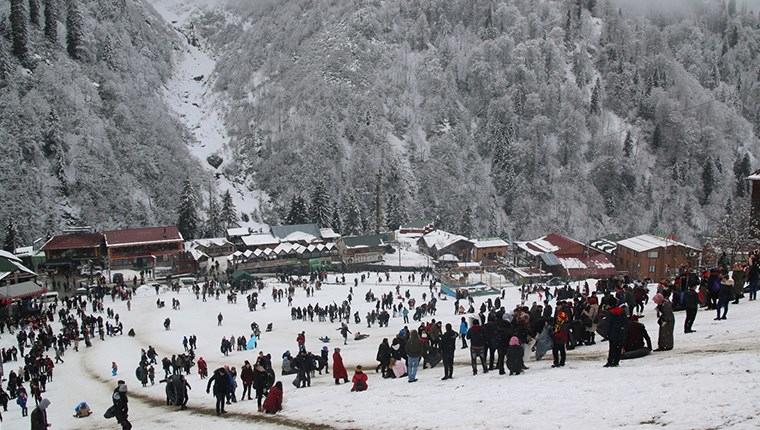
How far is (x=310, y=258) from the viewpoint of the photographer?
6362 cm

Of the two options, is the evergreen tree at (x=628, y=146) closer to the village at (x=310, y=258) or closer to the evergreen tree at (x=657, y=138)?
the evergreen tree at (x=657, y=138)

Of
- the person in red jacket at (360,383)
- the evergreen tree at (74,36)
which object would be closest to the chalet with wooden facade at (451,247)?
the person in red jacket at (360,383)

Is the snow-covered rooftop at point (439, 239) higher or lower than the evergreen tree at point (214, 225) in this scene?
lower

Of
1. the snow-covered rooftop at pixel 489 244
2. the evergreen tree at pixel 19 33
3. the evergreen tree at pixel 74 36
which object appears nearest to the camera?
the snow-covered rooftop at pixel 489 244

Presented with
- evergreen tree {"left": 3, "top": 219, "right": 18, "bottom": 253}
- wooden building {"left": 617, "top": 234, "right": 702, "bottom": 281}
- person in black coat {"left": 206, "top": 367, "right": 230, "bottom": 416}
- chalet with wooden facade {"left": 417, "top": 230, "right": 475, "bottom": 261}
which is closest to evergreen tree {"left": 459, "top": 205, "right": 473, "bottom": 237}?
chalet with wooden facade {"left": 417, "top": 230, "right": 475, "bottom": 261}

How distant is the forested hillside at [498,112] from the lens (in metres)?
105

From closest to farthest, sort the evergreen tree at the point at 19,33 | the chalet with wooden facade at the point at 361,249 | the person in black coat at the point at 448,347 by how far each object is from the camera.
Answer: the person in black coat at the point at 448,347 < the chalet with wooden facade at the point at 361,249 < the evergreen tree at the point at 19,33

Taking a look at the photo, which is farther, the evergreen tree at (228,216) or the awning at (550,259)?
the evergreen tree at (228,216)

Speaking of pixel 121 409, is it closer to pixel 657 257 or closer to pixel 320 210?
pixel 657 257

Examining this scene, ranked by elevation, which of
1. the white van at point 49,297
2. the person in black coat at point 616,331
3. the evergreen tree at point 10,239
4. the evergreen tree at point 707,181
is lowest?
the white van at point 49,297

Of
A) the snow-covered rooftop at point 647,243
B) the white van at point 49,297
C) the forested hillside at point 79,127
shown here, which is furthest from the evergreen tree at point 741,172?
the white van at point 49,297

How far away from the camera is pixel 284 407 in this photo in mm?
13094

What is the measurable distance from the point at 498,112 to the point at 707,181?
145 feet

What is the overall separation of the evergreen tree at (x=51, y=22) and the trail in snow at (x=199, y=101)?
25.0 metres
